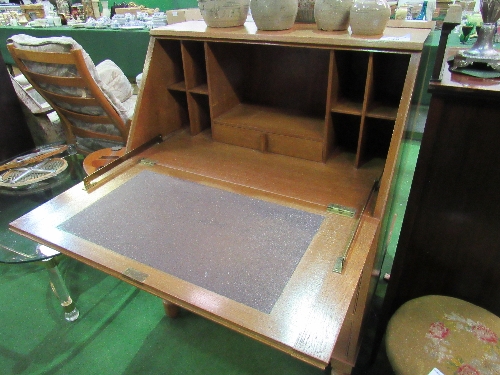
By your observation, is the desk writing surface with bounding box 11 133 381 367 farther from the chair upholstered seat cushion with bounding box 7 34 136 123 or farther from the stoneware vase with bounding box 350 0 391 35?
the chair upholstered seat cushion with bounding box 7 34 136 123

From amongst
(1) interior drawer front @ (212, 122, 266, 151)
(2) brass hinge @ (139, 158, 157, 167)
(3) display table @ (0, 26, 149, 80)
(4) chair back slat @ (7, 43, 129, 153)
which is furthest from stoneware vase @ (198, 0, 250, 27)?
(3) display table @ (0, 26, 149, 80)

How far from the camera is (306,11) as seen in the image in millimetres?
1041

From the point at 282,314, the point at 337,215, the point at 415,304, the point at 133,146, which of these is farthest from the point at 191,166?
the point at 415,304

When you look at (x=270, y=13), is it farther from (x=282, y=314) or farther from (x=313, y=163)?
(x=282, y=314)

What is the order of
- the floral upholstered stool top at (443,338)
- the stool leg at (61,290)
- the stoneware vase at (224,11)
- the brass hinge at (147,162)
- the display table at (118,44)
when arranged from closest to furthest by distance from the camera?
1. the floral upholstered stool top at (443,338)
2. the stoneware vase at (224,11)
3. the brass hinge at (147,162)
4. the stool leg at (61,290)
5. the display table at (118,44)

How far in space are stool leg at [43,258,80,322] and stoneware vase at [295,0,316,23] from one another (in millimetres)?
1156

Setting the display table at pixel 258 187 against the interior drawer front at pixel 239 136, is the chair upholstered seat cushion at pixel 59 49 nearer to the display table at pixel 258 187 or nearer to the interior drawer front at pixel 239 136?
the display table at pixel 258 187

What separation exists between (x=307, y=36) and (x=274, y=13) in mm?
126

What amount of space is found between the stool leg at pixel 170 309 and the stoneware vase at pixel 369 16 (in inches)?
44.3

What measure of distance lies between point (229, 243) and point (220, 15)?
0.64 m

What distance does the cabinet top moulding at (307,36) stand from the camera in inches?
31.3

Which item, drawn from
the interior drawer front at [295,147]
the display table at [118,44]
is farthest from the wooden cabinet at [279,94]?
the display table at [118,44]

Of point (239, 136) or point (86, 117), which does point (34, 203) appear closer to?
point (86, 117)

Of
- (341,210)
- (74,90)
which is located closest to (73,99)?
(74,90)
